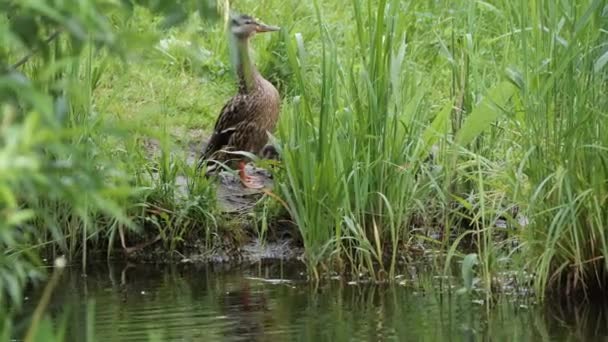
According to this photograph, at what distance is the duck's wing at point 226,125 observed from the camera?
8539mm

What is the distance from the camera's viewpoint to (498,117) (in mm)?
6852

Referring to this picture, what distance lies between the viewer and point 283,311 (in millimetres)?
6148

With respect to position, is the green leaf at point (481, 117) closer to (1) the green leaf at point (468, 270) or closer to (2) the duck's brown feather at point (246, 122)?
(1) the green leaf at point (468, 270)

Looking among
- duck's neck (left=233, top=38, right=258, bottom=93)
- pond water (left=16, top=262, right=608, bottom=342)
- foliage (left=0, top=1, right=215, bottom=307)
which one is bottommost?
pond water (left=16, top=262, right=608, bottom=342)

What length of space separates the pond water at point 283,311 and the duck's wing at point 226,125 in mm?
1539

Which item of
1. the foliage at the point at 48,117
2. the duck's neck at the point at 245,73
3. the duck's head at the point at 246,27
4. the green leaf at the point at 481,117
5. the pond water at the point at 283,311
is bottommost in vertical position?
the pond water at the point at 283,311

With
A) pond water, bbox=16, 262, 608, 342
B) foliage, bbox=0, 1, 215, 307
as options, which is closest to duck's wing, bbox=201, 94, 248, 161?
pond water, bbox=16, 262, 608, 342

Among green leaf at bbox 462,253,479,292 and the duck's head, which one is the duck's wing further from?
green leaf at bbox 462,253,479,292

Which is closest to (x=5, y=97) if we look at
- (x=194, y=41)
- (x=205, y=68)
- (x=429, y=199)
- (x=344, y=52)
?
(x=194, y=41)

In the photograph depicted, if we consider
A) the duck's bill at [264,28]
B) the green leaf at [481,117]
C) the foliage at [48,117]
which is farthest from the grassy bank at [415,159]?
the foliage at [48,117]

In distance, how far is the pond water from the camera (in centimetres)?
564

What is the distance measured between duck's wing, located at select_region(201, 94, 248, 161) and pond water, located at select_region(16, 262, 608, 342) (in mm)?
1539

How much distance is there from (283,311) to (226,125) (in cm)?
262

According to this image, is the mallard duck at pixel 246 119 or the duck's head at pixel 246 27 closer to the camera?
the mallard duck at pixel 246 119
